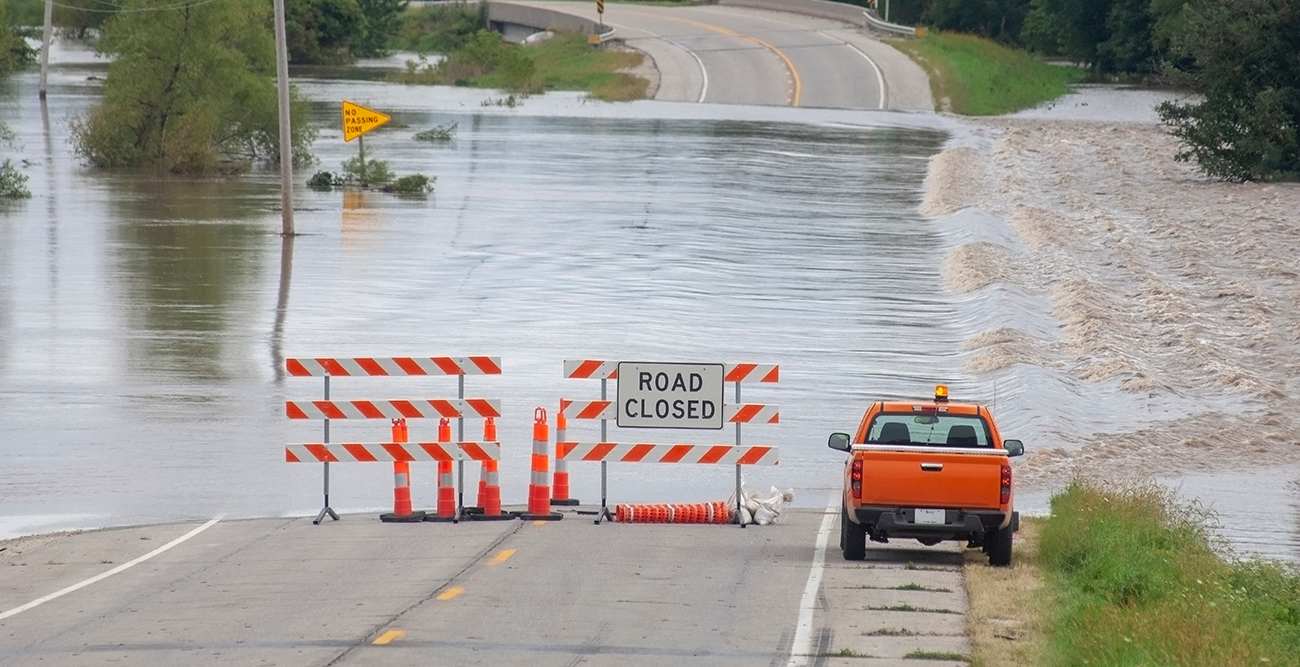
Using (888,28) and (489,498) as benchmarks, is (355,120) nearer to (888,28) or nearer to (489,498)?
(489,498)

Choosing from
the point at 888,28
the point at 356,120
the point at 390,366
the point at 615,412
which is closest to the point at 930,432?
the point at 615,412

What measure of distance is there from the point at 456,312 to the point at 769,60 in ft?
197

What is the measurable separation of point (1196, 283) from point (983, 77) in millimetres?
48947

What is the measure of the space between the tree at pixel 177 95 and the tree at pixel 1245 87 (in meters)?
25.3

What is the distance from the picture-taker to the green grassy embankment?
9.66 m

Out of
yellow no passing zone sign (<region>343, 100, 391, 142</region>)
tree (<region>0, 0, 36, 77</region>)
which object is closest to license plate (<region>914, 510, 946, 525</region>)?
yellow no passing zone sign (<region>343, 100, 391, 142</region>)

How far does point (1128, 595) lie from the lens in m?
11.6

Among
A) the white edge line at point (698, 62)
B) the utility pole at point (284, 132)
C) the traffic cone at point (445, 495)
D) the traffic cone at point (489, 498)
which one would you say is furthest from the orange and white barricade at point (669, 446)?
the white edge line at point (698, 62)

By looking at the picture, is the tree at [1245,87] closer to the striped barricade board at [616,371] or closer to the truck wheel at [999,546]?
the striped barricade board at [616,371]

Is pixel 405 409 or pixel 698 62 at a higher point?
pixel 698 62

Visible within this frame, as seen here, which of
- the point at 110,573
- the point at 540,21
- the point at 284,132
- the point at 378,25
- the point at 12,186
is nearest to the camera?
the point at 110,573

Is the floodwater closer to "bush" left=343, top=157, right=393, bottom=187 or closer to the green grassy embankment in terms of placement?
"bush" left=343, top=157, right=393, bottom=187

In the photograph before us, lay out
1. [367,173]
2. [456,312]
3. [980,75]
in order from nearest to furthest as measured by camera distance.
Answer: [456,312] → [367,173] → [980,75]

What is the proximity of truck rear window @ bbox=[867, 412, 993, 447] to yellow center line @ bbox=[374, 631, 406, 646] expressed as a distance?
457 cm
